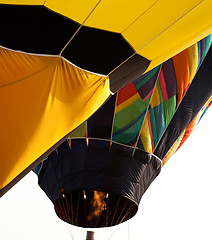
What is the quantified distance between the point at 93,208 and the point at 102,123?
963 mm

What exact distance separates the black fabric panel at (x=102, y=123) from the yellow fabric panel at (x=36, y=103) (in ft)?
5.02

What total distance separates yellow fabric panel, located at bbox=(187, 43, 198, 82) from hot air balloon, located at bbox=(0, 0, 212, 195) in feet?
6.29

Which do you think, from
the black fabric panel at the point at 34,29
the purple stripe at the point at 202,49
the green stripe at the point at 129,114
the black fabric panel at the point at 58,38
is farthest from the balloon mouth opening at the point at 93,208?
the black fabric panel at the point at 34,29

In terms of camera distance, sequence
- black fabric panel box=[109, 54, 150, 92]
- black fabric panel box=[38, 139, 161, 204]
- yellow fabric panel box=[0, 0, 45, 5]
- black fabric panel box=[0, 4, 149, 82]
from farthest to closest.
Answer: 1. black fabric panel box=[38, 139, 161, 204]
2. black fabric panel box=[109, 54, 150, 92]
3. black fabric panel box=[0, 4, 149, 82]
4. yellow fabric panel box=[0, 0, 45, 5]

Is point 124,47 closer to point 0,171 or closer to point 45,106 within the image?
point 45,106

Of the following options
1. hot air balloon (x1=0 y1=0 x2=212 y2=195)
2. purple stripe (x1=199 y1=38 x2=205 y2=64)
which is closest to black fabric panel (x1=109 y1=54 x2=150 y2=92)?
hot air balloon (x1=0 y1=0 x2=212 y2=195)

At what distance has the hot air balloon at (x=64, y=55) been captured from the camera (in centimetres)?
372

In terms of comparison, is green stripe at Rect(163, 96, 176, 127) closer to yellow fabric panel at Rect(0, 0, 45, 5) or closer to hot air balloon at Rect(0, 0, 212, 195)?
hot air balloon at Rect(0, 0, 212, 195)

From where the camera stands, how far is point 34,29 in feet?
12.4

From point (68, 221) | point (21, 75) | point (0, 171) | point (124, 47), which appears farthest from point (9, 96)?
point (68, 221)

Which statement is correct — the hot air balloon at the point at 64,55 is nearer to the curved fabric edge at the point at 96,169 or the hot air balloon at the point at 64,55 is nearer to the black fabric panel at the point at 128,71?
the black fabric panel at the point at 128,71

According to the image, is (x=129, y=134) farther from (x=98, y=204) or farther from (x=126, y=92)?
(x=98, y=204)

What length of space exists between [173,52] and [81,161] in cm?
182

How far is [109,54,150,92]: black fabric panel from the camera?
13.8 feet
